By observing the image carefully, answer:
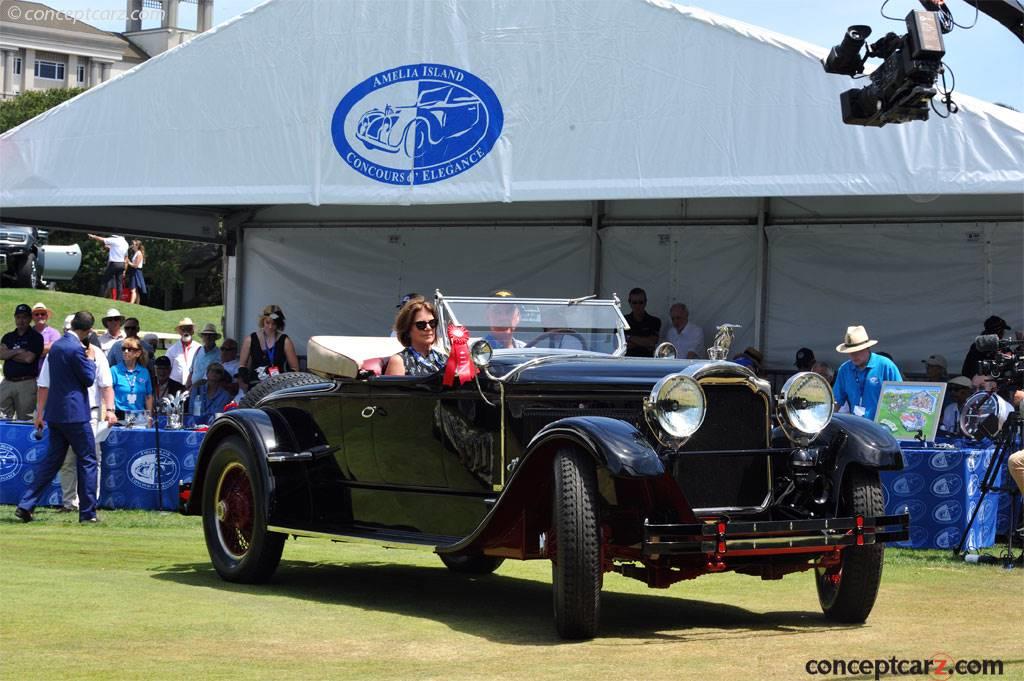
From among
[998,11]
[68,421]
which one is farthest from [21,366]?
[998,11]

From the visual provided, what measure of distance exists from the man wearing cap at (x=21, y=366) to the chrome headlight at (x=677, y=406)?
378 inches

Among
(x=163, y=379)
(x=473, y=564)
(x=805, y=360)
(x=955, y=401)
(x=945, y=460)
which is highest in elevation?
(x=805, y=360)

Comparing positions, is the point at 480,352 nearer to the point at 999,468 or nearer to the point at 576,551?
the point at 576,551

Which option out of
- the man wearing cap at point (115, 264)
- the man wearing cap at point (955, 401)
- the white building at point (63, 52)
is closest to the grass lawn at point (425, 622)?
the man wearing cap at point (955, 401)

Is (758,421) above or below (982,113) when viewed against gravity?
below

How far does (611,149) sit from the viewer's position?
483 inches

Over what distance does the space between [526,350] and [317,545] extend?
3215 mm

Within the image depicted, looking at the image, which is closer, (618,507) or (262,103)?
(618,507)

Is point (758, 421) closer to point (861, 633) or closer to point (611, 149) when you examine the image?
point (861, 633)

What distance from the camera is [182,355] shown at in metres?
16.3

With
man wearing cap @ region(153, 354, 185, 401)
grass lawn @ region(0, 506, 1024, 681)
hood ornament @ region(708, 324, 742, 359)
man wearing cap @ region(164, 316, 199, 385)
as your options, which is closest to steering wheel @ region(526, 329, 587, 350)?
hood ornament @ region(708, 324, 742, 359)

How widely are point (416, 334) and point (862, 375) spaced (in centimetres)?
439

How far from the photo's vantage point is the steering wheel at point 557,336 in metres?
7.77

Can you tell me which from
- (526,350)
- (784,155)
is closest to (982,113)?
(784,155)
